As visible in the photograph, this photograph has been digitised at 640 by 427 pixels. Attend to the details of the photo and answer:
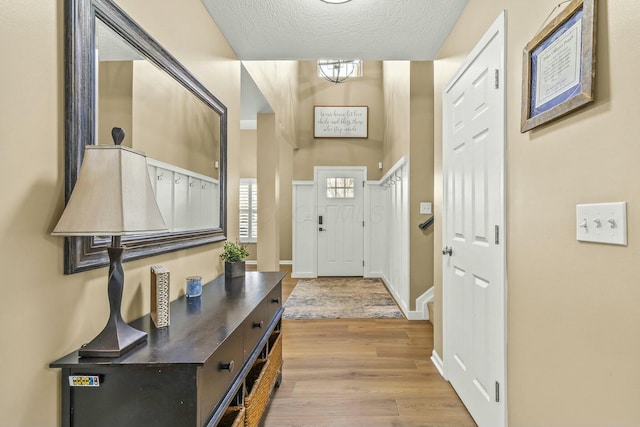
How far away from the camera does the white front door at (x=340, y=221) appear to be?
621 centimetres

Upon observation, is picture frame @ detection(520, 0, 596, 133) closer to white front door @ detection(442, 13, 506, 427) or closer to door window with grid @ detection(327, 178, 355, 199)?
white front door @ detection(442, 13, 506, 427)

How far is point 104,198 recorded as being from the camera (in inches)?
34.8

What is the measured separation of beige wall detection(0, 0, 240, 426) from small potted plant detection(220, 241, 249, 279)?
958mm

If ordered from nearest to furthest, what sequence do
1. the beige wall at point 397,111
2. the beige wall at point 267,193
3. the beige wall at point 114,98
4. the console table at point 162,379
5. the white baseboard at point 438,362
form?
the console table at point 162,379, the beige wall at point 114,98, the white baseboard at point 438,362, the beige wall at point 397,111, the beige wall at point 267,193

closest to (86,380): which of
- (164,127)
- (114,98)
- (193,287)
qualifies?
(193,287)

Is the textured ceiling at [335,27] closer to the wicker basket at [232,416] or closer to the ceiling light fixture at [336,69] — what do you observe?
the wicker basket at [232,416]

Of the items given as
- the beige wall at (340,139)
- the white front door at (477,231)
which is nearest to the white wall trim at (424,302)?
the white front door at (477,231)

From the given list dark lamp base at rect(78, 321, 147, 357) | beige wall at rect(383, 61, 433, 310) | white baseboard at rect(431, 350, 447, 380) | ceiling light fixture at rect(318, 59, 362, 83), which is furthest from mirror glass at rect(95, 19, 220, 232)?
ceiling light fixture at rect(318, 59, 362, 83)

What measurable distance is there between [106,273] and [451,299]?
197cm

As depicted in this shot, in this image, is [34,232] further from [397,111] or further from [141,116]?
[397,111]

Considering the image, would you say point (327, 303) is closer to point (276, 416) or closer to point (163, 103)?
point (276, 416)

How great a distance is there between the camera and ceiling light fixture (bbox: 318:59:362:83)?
5.68 m

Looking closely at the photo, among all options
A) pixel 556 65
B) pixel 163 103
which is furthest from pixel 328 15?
pixel 556 65

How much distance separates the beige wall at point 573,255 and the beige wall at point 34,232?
1.53 metres
